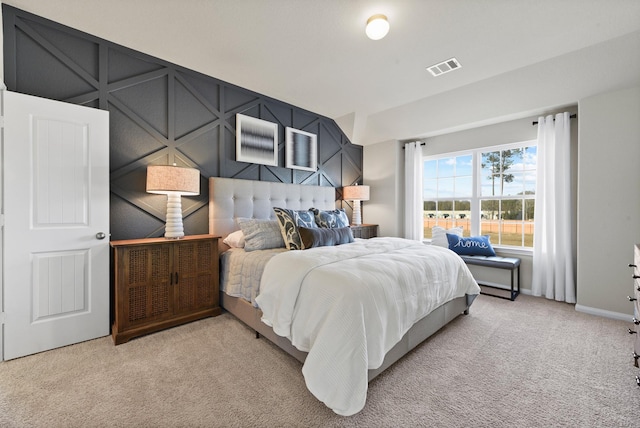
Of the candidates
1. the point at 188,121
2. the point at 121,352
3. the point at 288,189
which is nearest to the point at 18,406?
the point at 121,352

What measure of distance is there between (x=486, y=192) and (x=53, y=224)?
17.2 ft

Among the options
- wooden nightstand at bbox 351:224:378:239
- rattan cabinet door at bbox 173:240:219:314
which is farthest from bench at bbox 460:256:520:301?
rattan cabinet door at bbox 173:240:219:314

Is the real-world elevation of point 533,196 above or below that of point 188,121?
below

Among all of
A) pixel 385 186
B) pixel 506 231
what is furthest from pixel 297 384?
pixel 385 186

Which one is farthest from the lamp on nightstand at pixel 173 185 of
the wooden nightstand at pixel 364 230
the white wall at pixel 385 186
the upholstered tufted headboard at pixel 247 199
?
the white wall at pixel 385 186

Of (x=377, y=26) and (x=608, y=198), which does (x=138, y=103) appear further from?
(x=608, y=198)

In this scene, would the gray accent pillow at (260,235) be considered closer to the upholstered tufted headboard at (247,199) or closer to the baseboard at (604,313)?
the upholstered tufted headboard at (247,199)

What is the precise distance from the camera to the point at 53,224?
2.19 metres

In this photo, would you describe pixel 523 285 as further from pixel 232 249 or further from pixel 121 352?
pixel 121 352

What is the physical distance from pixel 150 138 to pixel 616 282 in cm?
518

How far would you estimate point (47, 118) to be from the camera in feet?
7.07

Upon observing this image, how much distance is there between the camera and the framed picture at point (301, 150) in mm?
4020

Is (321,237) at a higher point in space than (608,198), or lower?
lower

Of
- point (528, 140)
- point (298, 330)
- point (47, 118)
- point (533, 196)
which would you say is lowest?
point (298, 330)
